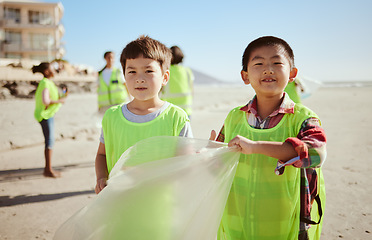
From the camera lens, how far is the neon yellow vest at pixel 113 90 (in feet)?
17.4

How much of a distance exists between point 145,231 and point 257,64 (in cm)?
101

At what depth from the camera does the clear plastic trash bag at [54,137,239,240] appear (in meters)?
1.40

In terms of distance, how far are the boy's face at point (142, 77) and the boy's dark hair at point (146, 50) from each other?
0.03 meters

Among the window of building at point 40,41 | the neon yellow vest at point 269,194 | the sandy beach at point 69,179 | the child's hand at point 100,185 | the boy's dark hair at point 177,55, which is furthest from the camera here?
the window of building at point 40,41

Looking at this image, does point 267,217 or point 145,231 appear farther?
point 267,217

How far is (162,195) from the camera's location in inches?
56.0

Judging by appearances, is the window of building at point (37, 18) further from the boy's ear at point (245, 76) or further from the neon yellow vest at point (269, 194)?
the neon yellow vest at point (269, 194)

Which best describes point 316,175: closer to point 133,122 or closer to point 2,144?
point 133,122

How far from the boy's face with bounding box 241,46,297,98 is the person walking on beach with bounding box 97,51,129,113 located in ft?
12.9

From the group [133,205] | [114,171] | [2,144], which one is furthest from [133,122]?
[2,144]

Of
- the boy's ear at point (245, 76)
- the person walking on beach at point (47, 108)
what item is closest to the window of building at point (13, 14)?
the person walking on beach at point (47, 108)

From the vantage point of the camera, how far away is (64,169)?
5086 mm

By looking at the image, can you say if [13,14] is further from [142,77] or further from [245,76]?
[245,76]

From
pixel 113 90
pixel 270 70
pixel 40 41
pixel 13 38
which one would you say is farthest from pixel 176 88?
pixel 13 38
